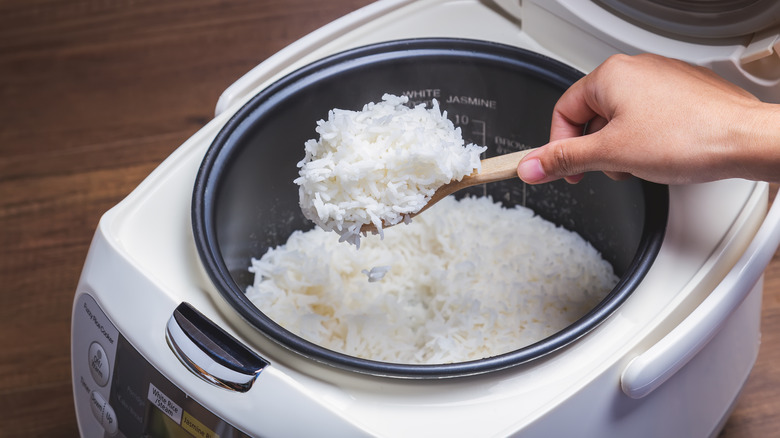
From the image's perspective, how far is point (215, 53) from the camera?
183 cm

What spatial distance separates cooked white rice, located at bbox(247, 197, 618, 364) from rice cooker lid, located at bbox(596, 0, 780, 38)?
1.15 feet

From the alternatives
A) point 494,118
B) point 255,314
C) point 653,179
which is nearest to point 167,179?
point 255,314

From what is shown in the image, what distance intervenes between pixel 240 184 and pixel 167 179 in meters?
0.10

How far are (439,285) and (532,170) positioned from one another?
0.30 m

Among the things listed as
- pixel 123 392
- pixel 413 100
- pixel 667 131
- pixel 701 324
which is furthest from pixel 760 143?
pixel 123 392

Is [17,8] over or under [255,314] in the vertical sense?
under

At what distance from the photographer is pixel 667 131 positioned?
877 millimetres

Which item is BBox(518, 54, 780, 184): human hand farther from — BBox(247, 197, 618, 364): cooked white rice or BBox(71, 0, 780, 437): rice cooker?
BBox(247, 197, 618, 364): cooked white rice

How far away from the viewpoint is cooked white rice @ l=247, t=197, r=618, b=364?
42.2 inches

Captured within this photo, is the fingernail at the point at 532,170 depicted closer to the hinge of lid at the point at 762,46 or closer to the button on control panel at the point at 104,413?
the hinge of lid at the point at 762,46

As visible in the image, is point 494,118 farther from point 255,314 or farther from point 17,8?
point 17,8

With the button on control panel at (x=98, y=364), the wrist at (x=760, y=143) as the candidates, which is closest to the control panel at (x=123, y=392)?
the button on control panel at (x=98, y=364)

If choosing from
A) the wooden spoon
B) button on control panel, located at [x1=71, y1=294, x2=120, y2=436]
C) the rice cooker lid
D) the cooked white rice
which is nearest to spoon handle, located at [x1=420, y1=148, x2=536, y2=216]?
the wooden spoon

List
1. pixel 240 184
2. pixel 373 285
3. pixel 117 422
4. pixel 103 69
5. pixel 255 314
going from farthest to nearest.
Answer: pixel 103 69 < pixel 373 285 < pixel 240 184 < pixel 117 422 < pixel 255 314
